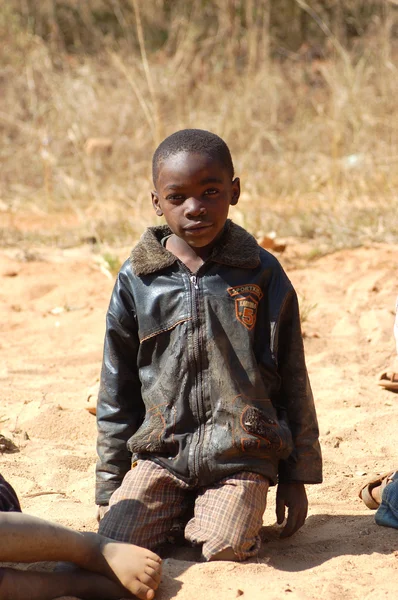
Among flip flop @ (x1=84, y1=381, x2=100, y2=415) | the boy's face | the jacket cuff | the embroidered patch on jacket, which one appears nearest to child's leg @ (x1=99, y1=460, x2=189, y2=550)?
the jacket cuff

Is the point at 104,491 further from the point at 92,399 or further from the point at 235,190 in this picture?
the point at 92,399

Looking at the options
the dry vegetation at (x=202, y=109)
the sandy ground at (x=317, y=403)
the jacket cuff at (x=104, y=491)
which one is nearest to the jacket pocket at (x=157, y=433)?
the jacket cuff at (x=104, y=491)

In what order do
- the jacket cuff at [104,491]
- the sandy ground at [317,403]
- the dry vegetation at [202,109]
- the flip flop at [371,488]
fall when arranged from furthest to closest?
the dry vegetation at [202,109] < the flip flop at [371,488] < the jacket cuff at [104,491] < the sandy ground at [317,403]

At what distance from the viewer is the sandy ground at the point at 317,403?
2.40m

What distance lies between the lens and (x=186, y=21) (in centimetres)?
1108

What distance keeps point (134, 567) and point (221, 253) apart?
100cm

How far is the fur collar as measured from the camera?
104 inches

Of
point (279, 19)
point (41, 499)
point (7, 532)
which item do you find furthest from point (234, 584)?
point (279, 19)

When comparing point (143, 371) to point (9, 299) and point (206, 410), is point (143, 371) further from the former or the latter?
point (9, 299)

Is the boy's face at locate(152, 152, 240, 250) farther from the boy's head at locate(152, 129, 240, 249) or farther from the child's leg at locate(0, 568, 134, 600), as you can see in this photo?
the child's leg at locate(0, 568, 134, 600)

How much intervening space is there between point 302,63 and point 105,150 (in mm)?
3276

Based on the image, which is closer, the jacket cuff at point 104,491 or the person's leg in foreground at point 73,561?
the person's leg in foreground at point 73,561

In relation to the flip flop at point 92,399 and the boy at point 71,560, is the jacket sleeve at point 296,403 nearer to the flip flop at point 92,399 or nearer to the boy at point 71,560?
the boy at point 71,560

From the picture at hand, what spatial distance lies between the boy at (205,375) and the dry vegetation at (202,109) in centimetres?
338
